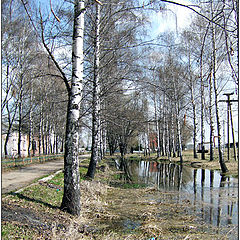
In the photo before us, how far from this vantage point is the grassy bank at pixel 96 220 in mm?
4412

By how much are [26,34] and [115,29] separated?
28.8 ft

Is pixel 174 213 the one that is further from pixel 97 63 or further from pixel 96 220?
pixel 97 63

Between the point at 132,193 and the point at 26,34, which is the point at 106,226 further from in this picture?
the point at 26,34

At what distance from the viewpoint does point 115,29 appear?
1114 centimetres

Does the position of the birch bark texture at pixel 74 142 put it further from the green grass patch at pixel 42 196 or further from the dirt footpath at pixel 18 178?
the dirt footpath at pixel 18 178

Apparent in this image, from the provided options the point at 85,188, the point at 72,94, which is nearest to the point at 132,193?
the point at 85,188

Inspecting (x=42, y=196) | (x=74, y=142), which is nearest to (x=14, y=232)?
(x=74, y=142)

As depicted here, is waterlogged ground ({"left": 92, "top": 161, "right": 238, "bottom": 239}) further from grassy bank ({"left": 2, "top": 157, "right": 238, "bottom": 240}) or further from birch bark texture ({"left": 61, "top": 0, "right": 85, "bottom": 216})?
birch bark texture ({"left": 61, "top": 0, "right": 85, "bottom": 216})

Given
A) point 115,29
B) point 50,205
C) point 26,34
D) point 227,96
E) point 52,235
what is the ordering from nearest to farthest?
point 52,235, point 50,205, point 115,29, point 26,34, point 227,96

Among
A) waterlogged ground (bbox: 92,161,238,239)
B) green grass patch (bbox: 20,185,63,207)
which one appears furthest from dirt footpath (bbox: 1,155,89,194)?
waterlogged ground (bbox: 92,161,238,239)

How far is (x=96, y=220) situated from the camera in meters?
5.90

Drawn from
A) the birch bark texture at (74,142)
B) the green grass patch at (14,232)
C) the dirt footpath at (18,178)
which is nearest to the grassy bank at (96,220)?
the green grass patch at (14,232)

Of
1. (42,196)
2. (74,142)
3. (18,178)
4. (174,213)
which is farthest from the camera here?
(18,178)

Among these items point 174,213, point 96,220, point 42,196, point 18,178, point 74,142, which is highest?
point 74,142
